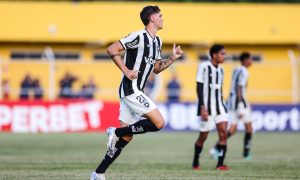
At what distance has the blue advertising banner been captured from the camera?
3444cm

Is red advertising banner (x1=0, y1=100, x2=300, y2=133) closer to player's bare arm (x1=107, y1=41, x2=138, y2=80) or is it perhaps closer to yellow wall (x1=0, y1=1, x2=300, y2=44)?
yellow wall (x1=0, y1=1, x2=300, y2=44)

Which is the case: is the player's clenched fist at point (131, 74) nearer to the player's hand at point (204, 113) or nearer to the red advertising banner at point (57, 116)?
the player's hand at point (204, 113)

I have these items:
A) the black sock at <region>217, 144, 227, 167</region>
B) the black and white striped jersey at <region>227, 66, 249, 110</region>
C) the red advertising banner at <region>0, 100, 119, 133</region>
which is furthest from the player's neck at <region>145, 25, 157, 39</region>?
the red advertising banner at <region>0, 100, 119, 133</region>

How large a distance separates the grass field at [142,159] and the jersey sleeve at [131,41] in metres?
2.41

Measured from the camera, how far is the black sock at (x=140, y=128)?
41.2 feet

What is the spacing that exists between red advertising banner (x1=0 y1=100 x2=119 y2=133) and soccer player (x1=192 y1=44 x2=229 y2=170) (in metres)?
16.9

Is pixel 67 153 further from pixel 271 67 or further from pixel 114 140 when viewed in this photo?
pixel 271 67

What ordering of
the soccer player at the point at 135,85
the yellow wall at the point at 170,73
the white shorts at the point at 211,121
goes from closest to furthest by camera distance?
the soccer player at the point at 135,85 < the white shorts at the point at 211,121 < the yellow wall at the point at 170,73

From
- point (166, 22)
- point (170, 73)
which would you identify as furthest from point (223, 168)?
point (166, 22)

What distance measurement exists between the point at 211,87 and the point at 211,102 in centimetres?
32

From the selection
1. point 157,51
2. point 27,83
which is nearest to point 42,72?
point 27,83

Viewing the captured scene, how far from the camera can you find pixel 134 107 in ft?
41.5

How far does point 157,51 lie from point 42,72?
80.8 feet

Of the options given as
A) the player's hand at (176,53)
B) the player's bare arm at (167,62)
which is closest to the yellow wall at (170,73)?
the player's bare arm at (167,62)
